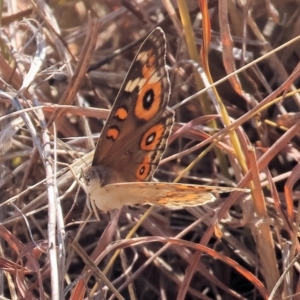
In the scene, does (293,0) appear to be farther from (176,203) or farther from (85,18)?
(176,203)

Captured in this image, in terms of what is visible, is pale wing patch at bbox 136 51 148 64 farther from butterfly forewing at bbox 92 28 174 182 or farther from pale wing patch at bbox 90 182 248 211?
pale wing patch at bbox 90 182 248 211

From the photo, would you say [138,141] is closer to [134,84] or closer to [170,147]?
[134,84]

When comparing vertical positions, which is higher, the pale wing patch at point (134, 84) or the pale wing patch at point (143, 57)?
the pale wing patch at point (143, 57)

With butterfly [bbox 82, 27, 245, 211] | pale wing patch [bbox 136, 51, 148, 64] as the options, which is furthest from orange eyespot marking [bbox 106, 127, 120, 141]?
pale wing patch [bbox 136, 51, 148, 64]

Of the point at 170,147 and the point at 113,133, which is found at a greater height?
the point at 113,133

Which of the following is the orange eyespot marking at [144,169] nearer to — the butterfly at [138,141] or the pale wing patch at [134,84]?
the butterfly at [138,141]

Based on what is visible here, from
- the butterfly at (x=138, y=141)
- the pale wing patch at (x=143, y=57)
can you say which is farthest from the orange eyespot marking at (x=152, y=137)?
the pale wing patch at (x=143, y=57)

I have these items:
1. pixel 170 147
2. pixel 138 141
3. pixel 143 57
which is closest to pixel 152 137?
pixel 138 141
